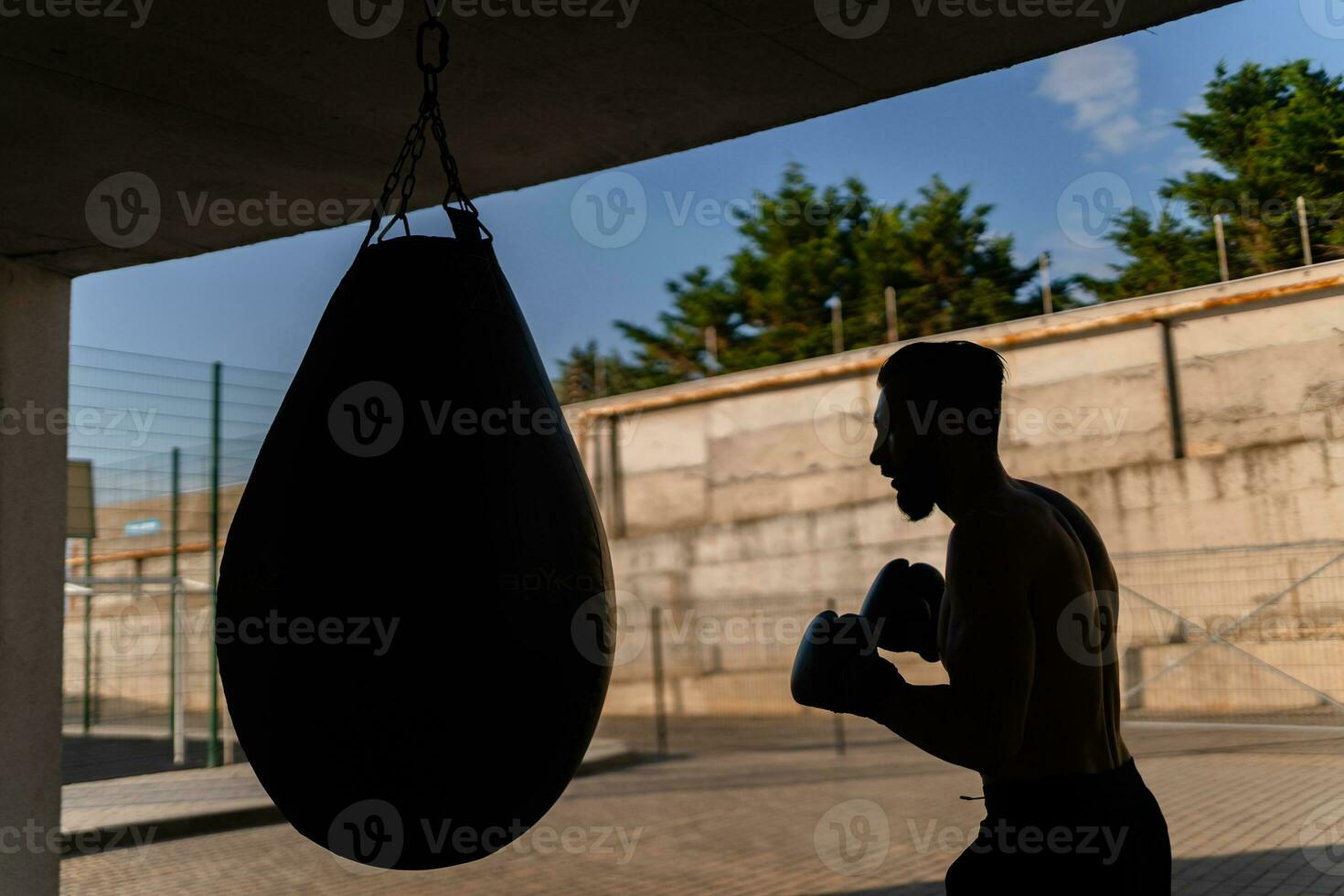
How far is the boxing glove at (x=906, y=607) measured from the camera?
104 inches

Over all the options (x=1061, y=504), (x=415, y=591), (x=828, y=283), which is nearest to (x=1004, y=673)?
(x=1061, y=504)

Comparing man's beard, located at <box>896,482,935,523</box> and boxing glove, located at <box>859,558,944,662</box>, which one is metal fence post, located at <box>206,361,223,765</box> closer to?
boxing glove, located at <box>859,558,944,662</box>

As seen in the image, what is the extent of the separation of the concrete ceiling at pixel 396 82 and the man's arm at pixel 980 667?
1599 mm

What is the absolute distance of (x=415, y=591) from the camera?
207 cm

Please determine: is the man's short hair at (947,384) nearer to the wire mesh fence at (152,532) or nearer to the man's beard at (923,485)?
the man's beard at (923,485)

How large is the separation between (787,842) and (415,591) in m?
6.20

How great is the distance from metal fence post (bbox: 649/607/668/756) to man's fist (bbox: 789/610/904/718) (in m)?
10.8

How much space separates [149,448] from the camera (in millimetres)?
11586

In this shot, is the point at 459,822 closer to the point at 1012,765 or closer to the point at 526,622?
the point at 526,622

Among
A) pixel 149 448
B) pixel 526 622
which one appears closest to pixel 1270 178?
pixel 149 448

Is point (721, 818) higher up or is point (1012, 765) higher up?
point (1012, 765)

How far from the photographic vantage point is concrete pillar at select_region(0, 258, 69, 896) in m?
4.74

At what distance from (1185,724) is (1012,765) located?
10006 mm

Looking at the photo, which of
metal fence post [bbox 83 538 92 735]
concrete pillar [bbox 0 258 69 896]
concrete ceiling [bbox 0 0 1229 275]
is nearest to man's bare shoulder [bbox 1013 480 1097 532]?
concrete ceiling [bbox 0 0 1229 275]
